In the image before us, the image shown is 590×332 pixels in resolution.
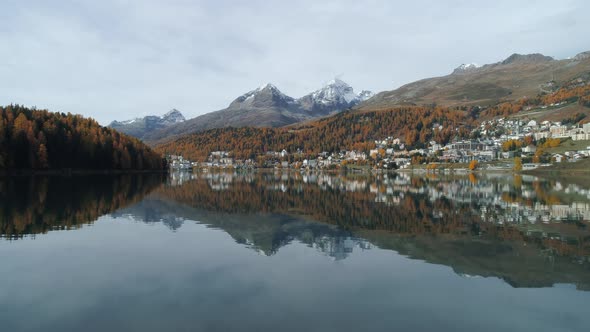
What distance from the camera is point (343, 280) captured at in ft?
47.2

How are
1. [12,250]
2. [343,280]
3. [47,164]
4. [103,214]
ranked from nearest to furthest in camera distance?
[343,280] → [12,250] → [103,214] → [47,164]

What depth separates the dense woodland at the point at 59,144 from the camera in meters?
90.0

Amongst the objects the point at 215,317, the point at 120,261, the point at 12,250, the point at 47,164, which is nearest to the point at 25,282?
the point at 120,261

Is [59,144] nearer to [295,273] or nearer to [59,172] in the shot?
[59,172]

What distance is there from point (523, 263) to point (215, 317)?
515 inches

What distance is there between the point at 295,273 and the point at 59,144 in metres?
106

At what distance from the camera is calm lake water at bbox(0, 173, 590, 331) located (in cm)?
1045

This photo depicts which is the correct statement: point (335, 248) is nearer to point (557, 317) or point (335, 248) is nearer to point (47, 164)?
point (557, 317)

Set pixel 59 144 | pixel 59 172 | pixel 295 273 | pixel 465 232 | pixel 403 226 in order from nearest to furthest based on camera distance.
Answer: pixel 295 273
pixel 465 232
pixel 403 226
pixel 59 172
pixel 59 144

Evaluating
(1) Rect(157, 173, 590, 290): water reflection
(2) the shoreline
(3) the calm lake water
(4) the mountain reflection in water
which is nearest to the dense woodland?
(2) the shoreline

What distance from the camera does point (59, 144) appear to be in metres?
101

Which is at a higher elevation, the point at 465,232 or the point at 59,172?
the point at 59,172

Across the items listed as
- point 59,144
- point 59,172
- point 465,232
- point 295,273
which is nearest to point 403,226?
point 465,232

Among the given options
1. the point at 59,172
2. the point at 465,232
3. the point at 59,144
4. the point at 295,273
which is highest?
the point at 59,144
